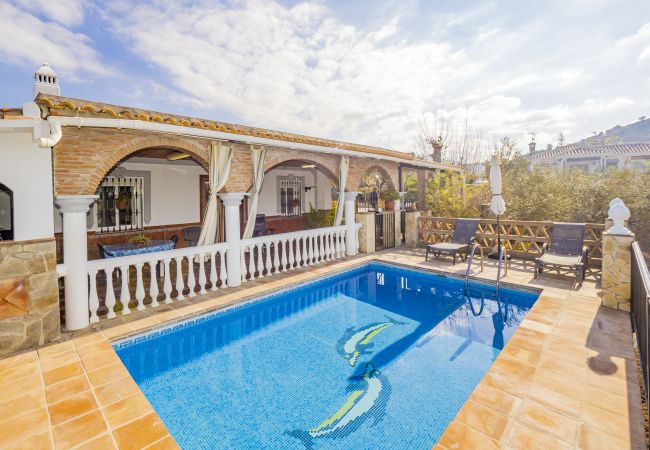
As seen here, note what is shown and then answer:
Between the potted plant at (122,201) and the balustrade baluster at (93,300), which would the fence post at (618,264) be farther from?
Answer: the potted plant at (122,201)

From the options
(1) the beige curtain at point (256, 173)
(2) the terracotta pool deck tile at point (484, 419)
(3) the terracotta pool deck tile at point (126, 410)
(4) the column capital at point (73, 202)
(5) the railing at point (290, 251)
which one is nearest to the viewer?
(2) the terracotta pool deck tile at point (484, 419)

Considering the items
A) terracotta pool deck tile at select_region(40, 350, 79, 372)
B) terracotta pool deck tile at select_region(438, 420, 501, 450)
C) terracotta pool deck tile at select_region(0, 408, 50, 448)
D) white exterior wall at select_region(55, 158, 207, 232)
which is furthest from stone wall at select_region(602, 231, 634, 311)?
white exterior wall at select_region(55, 158, 207, 232)

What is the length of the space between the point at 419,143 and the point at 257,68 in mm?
18571

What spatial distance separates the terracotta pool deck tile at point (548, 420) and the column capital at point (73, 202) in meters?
6.66

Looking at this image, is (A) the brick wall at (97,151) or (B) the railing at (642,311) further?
(A) the brick wall at (97,151)

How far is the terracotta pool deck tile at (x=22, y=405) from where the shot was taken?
3301 millimetres

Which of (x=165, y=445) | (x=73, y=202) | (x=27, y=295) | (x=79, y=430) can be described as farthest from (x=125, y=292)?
(x=165, y=445)

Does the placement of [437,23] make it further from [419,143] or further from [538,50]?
[419,143]

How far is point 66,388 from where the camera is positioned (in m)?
3.73

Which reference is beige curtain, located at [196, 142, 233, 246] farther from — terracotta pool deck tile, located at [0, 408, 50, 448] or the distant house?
the distant house

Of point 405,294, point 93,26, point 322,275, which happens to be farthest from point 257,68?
point 405,294

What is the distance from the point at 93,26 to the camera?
746cm

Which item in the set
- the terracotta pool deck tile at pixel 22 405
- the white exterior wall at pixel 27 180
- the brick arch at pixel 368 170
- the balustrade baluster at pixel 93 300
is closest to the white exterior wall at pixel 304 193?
the brick arch at pixel 368 170

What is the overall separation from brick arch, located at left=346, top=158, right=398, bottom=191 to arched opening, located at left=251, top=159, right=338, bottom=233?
2.48 m
